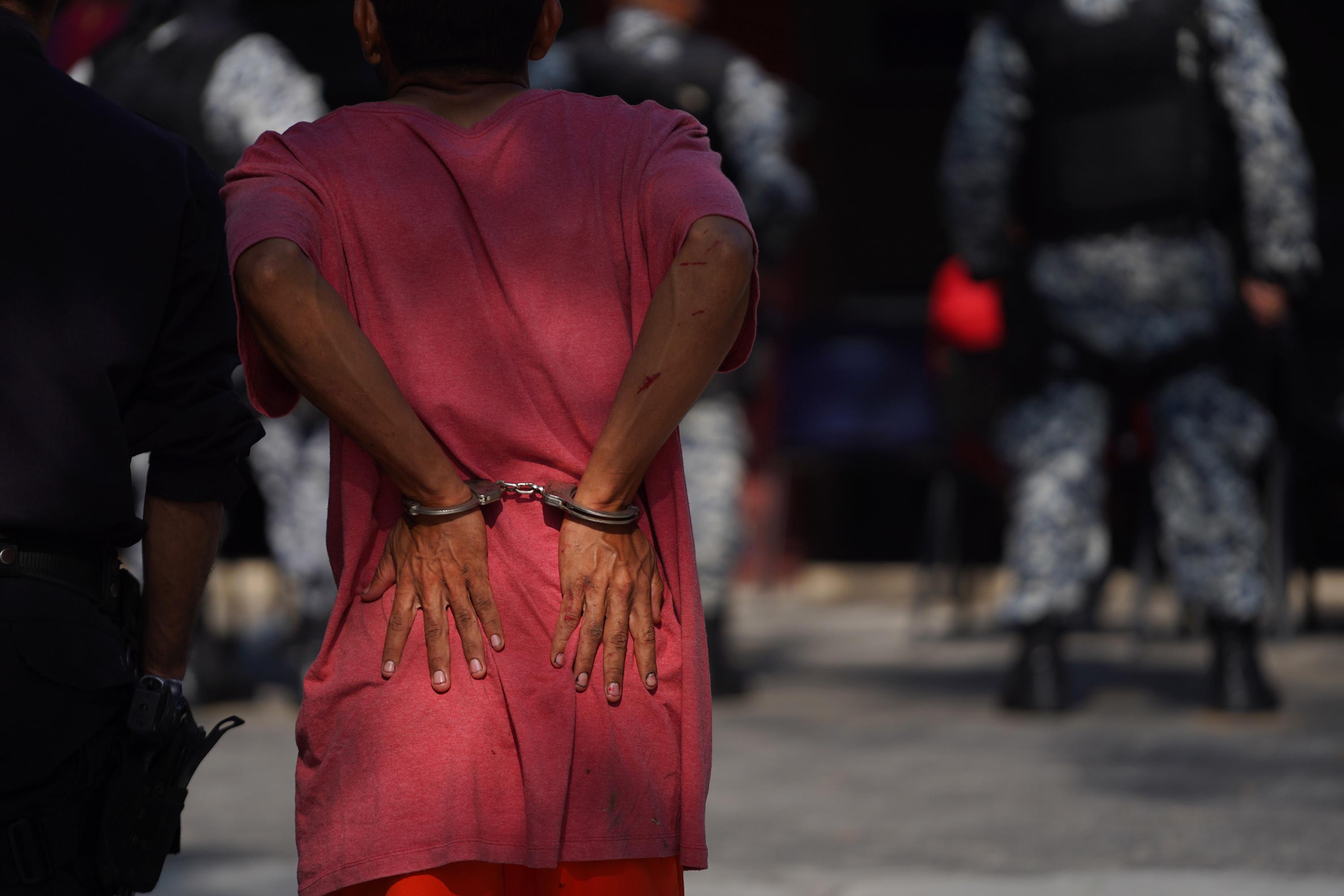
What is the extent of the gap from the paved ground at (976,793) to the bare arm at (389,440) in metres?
1.87

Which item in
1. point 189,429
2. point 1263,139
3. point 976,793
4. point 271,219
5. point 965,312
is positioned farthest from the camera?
point 965,312

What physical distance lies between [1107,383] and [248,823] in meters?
2.98

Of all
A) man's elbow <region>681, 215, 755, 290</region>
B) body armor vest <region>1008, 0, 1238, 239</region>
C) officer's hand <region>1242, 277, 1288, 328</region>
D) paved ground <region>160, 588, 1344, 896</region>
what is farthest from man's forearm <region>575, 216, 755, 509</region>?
officer's hand <region>1242, 277, 1288, 328</region>

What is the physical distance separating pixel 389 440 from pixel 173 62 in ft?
13.4

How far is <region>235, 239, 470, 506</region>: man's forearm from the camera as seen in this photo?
6.71 feet

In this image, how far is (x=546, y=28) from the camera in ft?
7.40

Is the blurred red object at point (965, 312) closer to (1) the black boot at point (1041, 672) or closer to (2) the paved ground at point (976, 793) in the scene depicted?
(2) the paved ground at point (976, 793)

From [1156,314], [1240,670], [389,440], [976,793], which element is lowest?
[976,793]

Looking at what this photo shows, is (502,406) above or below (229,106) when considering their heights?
below

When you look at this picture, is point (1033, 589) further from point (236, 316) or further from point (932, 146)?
point (932, 146)

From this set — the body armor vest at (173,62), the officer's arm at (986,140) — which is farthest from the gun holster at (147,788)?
the officer's arm at (986,140)

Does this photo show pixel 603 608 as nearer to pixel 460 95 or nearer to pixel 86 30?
pixel 460 95

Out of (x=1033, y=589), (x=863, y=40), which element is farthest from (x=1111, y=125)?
(x=863, y=40)

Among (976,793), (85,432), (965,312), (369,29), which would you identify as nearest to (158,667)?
(85,432)
